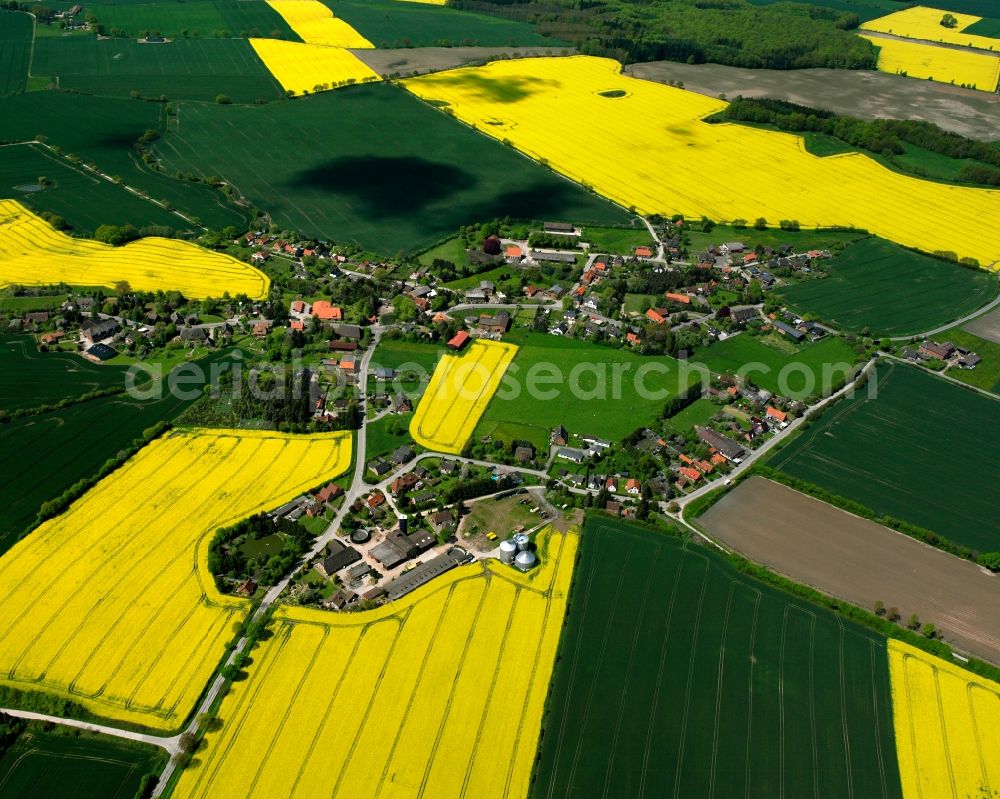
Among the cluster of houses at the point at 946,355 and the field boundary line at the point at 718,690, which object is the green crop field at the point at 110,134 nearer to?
the field boundary line at the point at 718,690

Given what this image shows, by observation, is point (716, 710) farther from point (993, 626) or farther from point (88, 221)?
point (88, 221)

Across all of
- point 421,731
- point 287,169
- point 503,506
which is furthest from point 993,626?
point 287,169

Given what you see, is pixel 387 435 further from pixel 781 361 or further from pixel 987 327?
pixel 987 327

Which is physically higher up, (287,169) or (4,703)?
(287,169)

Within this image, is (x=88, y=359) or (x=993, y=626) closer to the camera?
(x=993, y=626)

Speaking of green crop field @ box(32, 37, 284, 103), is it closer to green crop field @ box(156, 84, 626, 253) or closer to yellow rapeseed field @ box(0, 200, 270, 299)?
green crop field @ box(156, 84, 626, 253)

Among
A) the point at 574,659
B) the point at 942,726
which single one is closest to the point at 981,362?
the point at 942,726

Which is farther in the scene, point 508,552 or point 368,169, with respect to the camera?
point 368,169
